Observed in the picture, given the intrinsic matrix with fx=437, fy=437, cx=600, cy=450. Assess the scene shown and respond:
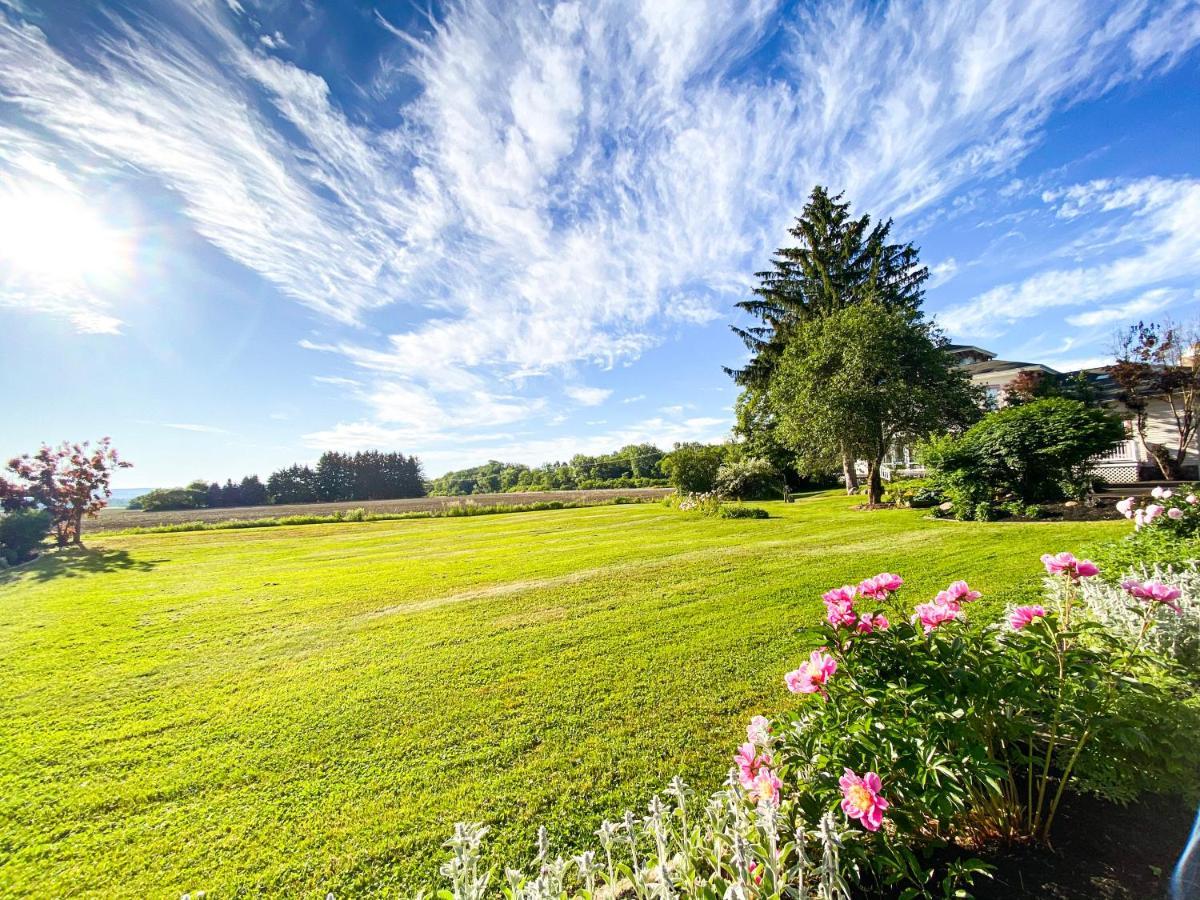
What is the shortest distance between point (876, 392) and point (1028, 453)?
198 inches

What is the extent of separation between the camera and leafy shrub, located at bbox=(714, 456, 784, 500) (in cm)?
1884

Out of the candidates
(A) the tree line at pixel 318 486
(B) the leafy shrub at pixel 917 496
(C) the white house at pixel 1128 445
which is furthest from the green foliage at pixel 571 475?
(B) the leafy shrub at pixel 917 496

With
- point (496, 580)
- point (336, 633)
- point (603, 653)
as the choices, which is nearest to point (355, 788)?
point (603, 653)

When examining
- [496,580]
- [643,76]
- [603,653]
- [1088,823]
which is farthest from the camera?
[496,580]

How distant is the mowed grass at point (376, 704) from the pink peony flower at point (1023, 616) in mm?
907

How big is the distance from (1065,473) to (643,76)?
12.0 meters

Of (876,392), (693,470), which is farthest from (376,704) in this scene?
(693,470)

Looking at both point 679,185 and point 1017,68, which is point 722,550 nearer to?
point 679,185

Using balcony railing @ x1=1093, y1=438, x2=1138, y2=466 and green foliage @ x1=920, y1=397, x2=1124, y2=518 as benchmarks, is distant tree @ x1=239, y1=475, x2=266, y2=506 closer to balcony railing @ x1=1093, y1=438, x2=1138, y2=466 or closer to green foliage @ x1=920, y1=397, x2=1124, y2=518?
green foliage @ x1=920, y1=397, x2=1124, y2=518

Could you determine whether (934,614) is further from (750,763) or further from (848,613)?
(750,763)

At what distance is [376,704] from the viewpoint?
3.42m

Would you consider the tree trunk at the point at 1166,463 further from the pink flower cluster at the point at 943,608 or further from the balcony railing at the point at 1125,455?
the pink flower cluster at the point at 943,608

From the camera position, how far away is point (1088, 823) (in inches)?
65.4

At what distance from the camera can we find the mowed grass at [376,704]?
211cm
